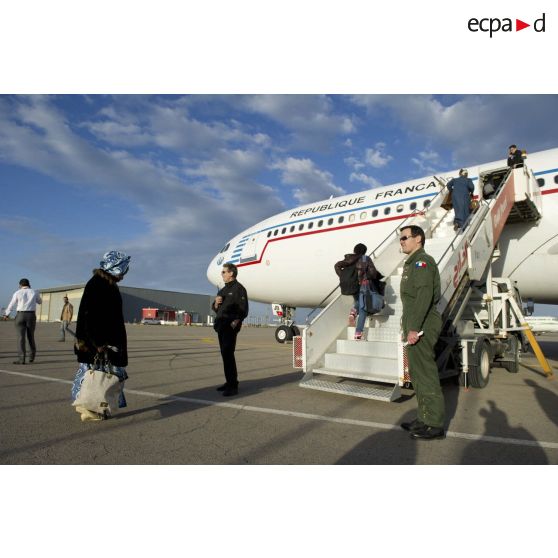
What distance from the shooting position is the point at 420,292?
346cm

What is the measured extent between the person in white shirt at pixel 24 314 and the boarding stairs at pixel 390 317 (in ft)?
18.9

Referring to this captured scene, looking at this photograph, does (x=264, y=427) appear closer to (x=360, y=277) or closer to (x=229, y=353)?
(x=229, y=353)

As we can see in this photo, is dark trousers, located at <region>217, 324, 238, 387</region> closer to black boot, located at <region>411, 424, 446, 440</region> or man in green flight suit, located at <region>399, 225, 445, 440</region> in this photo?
man in green flight suit, located at <region>399, 225, 445, 440</region>

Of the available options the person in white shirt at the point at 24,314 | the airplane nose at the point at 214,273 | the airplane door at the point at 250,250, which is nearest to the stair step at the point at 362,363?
the person in white shirt at the point at 24,314

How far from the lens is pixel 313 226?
11328 mm

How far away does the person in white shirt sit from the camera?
7688mm

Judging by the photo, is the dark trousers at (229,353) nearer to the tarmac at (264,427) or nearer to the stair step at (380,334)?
the tarmac at (264,427)

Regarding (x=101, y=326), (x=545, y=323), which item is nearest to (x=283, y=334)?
(x=101, y=326)

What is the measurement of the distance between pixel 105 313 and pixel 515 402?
15.8 ft

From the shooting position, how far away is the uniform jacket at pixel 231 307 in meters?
5.27

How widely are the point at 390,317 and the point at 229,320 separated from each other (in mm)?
2599

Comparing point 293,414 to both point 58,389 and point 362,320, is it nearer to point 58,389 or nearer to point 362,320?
point 362,320

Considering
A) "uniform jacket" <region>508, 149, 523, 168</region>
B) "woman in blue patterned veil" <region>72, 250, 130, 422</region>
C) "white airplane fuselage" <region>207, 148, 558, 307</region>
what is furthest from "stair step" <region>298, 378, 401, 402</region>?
"uniform jacket" <region>508, 149, 523, 168</region>

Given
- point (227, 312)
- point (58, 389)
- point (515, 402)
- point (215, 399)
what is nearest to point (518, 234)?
point (515, 402)
